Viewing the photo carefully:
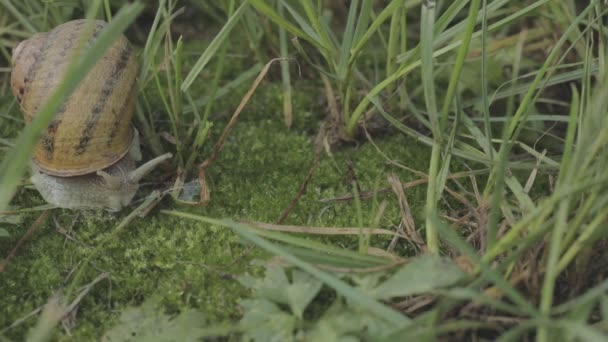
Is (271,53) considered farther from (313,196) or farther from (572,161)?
(572,161)

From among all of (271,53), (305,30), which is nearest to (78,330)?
(305,30)

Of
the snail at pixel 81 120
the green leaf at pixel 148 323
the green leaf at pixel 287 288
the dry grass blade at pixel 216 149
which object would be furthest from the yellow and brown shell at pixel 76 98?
the green leaf at pixel 287 288

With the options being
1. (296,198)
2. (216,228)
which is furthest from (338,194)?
(216,228)

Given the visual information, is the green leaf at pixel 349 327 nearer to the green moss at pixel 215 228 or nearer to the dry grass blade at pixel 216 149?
the green moss at pixel 215 228

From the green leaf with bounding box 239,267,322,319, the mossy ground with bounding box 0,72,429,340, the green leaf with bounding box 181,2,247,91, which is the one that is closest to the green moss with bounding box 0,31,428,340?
the mossy ground with bounding box 0,72,429,340

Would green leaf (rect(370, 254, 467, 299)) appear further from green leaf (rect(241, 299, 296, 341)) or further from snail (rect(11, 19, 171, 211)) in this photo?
snail (rect(11, 19, 171, 211))

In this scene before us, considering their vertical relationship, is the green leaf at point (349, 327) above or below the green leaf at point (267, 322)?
above
